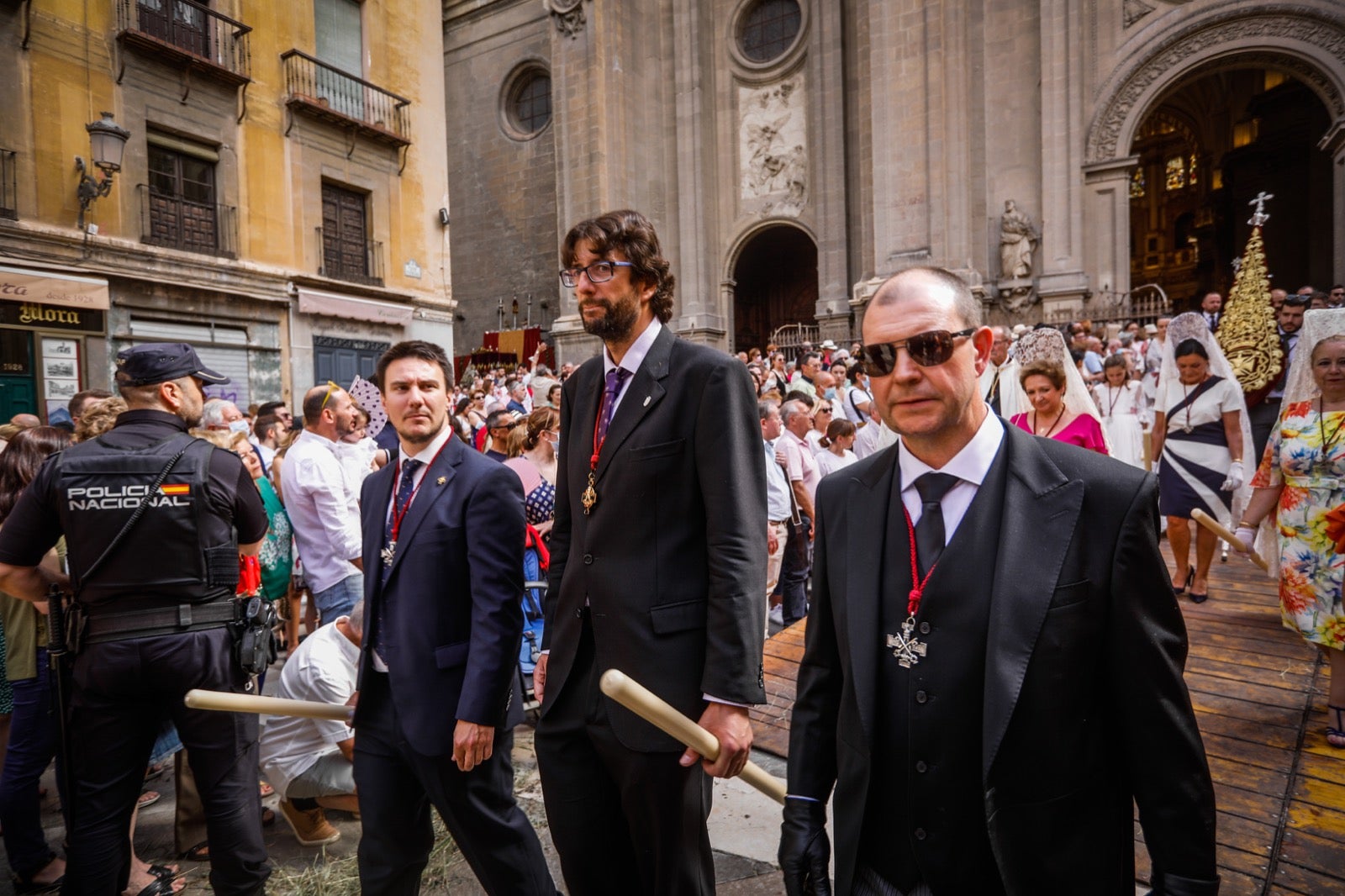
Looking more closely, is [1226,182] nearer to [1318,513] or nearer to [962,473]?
[1318,513]

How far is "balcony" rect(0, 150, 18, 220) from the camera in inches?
453

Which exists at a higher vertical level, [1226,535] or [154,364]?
[154,364]

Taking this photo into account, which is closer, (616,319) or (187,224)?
(616,319)

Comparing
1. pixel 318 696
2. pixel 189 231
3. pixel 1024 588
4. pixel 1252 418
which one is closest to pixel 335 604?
pixel 318 696

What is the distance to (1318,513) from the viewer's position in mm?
3766

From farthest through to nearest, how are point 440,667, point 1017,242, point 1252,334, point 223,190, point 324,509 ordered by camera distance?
point 1017,242
point 223,190
point 1252,334
point 324,509
point 440,667

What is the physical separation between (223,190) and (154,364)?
46.3ft

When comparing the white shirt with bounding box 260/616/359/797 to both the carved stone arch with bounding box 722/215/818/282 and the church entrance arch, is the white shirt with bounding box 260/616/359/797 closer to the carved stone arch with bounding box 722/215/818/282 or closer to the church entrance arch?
the church entrance arch

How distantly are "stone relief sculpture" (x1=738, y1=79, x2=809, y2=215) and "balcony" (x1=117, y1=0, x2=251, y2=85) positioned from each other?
1328 cm

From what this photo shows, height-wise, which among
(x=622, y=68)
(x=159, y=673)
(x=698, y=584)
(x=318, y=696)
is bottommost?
(x=318, y=696)

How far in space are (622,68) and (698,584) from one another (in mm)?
23273

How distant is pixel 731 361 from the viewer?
7.26ft

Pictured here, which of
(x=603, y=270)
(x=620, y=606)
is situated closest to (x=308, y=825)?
(x=620, y=606)

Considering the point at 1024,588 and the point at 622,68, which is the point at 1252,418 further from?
the point at 622,68
